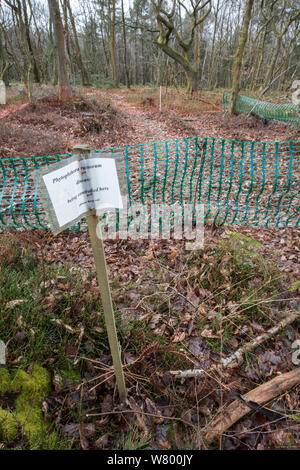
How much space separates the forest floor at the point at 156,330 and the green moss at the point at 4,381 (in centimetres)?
10

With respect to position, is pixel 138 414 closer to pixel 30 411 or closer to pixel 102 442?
pixel 102 442

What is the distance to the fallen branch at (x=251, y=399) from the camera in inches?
72.9

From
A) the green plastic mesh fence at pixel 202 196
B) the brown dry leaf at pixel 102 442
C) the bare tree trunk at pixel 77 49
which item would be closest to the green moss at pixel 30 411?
the brown dry leaf at pixel 102 442

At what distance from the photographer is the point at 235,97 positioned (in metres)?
12.5

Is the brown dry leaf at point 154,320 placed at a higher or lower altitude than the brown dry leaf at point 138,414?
higher

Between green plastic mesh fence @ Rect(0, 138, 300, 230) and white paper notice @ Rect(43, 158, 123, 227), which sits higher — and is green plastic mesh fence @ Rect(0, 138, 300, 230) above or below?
below

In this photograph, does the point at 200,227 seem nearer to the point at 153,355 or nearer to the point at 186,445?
the point at 153,355

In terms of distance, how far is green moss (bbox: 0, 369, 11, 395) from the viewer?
1831 millimetres

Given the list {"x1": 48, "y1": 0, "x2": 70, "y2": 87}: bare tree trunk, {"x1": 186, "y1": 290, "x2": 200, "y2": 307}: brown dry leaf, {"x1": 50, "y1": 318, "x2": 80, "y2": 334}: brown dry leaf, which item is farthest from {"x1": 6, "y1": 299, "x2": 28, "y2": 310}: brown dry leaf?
{"x1": 48, "y1": 0, "x2": 70, "y2": 87}: bare tree trunk

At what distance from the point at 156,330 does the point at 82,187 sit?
175cm

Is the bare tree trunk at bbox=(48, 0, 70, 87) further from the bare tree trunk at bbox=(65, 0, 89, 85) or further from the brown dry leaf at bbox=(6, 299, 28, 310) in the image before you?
the brown dry leaf at bbox=(6, 299, 28, 310)

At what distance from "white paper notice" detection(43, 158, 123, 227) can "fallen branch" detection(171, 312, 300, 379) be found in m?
1.63

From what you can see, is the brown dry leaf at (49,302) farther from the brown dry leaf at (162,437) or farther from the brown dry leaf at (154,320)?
the brown dry leaf at (162,437)

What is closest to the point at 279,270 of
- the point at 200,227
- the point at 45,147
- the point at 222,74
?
the point at 200,227
